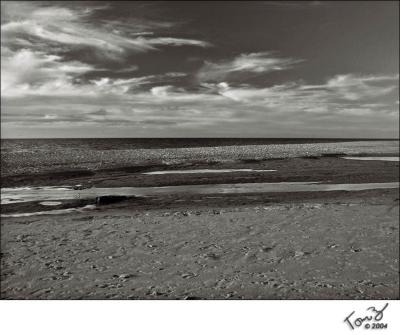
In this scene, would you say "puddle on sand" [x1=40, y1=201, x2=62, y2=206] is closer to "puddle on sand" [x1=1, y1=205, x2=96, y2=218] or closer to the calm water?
"puddle on sand" [x1=1, y1=205, x2=96, y2=218]

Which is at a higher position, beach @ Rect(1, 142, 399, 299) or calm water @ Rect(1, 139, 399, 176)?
calm water @ Rect(1, 139, 399, 176)

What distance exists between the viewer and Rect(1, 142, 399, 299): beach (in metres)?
7.64

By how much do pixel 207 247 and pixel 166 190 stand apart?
34.4 ft

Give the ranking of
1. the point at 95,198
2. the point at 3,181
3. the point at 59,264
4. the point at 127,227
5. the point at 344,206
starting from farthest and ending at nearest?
1. the point at 3,181
2. the point at 95,198
3. the point at 344,206
4. the point at 127,227
5. the point at 59,264

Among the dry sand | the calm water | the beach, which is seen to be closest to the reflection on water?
the beach

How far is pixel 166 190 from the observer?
20562 mm

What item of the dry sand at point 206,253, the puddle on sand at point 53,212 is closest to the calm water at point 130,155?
the puddle on sand at point 53,212

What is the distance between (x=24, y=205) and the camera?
16719mm

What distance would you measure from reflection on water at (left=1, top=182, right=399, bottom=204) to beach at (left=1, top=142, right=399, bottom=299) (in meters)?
1.23

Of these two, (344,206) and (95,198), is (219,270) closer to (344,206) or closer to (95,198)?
(344,206)

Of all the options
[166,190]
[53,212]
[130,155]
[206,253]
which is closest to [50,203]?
[53,212]

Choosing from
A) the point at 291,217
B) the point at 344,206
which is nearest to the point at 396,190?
the point at 344,206

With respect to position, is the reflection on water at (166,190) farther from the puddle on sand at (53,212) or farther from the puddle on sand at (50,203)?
the puddle on sand at (53,212)
